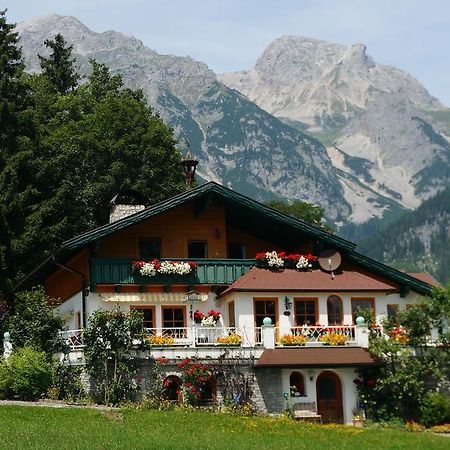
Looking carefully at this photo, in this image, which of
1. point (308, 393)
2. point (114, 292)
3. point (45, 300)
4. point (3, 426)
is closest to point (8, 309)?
point (45, 300)

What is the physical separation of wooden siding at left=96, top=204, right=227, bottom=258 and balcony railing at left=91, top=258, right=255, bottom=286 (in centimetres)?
78

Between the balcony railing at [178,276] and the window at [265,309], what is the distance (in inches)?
66.7

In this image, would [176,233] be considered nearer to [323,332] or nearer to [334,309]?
[334,309]

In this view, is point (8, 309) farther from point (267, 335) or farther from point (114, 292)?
point (267, 335)

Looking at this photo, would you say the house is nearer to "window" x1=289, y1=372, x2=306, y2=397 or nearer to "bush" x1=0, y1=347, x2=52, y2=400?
"window" x1=289, y1=372, x2=306, y2=397

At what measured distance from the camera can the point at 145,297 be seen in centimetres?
3669

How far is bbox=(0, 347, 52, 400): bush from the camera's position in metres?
30.7

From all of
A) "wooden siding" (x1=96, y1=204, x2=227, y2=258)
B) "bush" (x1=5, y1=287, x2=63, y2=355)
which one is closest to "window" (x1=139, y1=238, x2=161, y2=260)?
"wooden siding" (x1=96, y1=204, x2=227, y2=258)

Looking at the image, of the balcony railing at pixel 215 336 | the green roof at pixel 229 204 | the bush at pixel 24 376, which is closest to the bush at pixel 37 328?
the balcony railing at pixel 215 336

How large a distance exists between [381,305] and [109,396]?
493 inches

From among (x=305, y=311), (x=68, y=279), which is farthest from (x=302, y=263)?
(x=68, y=279)

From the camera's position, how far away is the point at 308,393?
110 feet

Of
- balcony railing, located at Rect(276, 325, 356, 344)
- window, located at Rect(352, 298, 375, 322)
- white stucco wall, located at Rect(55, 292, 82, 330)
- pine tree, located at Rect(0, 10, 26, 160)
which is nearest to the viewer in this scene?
balcony railing, located at Rect(276, 325, 356, 344)

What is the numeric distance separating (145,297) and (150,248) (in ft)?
7.86
